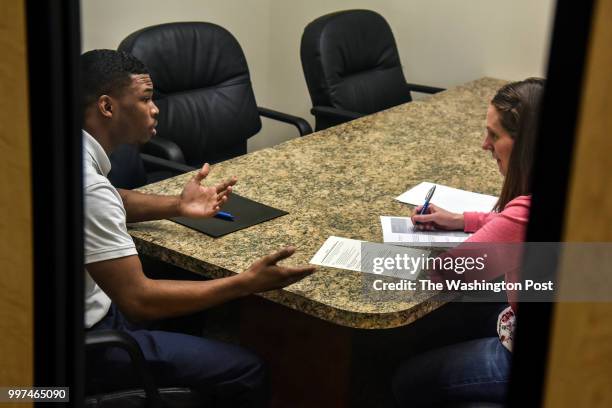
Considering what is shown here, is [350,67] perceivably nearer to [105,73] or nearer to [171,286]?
[105,73]

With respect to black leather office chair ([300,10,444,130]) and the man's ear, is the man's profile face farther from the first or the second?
black leather office chair ([300,10,444,130])

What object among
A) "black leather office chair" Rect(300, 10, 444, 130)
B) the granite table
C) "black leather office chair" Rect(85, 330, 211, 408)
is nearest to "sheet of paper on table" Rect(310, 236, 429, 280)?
the granite table

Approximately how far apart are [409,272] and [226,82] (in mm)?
1520

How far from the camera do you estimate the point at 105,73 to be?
6.40 ft

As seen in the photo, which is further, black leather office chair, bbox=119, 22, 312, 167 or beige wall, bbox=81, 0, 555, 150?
beige wall, bbox=81, 0, 555, 150

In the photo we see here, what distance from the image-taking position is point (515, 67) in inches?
145

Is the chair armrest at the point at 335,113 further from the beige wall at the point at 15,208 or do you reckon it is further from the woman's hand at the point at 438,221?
the beige wall at the point at 15,208

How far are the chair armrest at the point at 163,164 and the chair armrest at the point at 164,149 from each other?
0.03 meters

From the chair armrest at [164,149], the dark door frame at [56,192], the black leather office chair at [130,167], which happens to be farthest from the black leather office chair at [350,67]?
the dark door frame at [56,192]

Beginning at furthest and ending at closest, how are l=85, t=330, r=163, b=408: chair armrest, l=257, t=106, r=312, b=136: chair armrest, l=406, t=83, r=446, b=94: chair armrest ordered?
l=406, t=83, r=446, b=94: chair armrest, l=257, t=106, r=312, b=136: chair armrest, l=85, t=330, r=163, b=408: chair armrest

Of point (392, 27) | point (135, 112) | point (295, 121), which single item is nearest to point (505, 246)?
point (135, 112)

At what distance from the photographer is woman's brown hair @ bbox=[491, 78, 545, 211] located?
174 centimetres

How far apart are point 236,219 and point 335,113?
1262 millimetres

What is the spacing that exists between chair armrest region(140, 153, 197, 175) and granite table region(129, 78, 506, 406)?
253 mm
